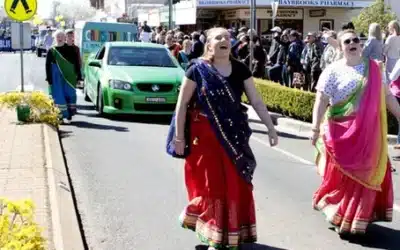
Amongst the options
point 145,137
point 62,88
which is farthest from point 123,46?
point 145,137

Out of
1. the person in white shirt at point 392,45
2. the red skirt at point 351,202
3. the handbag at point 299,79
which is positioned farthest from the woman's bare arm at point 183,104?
the handbag at point 299,79

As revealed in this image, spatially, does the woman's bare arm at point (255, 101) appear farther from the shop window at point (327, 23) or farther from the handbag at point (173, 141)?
the shop window at point (327, 23)

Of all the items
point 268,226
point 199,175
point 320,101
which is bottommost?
point 268,226

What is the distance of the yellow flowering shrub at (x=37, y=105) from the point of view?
1185cm

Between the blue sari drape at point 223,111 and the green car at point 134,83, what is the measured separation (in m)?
8.33

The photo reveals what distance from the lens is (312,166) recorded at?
9414mm

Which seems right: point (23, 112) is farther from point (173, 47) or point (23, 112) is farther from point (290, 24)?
point (290, 24)

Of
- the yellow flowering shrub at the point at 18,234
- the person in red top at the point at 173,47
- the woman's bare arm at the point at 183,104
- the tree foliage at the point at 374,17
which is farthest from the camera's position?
the tree foliage at the point at 374,17

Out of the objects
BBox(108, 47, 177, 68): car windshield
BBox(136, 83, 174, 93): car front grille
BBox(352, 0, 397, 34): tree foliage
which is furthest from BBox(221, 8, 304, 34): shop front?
BBox(136, 83, 174, 93): car front grille

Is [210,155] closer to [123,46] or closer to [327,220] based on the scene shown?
[327,220]

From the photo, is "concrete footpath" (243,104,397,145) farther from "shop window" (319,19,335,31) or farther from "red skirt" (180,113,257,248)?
"shop window" (319,19,335,31)

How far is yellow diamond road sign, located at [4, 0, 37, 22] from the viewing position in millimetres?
14116

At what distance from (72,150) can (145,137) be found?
1.68 meters

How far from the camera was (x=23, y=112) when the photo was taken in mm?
11969
